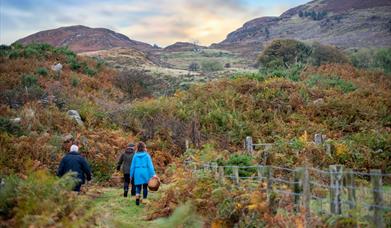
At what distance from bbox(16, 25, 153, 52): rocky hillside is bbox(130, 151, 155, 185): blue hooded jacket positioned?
70186mm

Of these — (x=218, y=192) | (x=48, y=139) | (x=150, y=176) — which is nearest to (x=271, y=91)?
(x=48, y=139)

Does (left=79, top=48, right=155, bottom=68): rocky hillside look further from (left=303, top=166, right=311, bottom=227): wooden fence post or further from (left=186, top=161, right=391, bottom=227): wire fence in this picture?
(left=303, top=166, right=311, bottom=227): wooden fence post

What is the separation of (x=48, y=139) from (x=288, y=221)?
12.8 m

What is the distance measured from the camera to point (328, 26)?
378 ft

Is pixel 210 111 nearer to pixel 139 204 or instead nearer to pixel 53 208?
pixel 139 204

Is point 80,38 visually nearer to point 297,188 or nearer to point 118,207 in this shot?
point 118,207

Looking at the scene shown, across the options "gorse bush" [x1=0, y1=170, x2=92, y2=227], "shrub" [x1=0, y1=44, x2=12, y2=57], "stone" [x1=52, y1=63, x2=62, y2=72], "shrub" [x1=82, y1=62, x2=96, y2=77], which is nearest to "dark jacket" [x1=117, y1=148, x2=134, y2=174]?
"gorse bush" [x1=0, y1=170, x2=92, y2=227]

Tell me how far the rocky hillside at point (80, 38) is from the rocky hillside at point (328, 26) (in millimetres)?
24688

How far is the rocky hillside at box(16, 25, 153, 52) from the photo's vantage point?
277 ft

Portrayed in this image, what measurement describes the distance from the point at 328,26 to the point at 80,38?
57813 millimetres

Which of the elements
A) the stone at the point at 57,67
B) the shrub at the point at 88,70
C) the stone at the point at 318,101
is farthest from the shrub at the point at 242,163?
the shrub at the point at 88,70

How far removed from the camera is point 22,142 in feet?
58.4

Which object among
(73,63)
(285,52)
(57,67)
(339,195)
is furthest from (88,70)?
(339,195)

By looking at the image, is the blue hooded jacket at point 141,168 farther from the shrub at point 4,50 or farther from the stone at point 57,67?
the shrub at point 4,50
